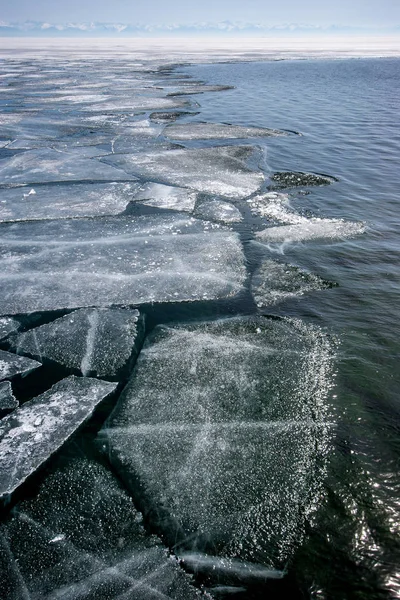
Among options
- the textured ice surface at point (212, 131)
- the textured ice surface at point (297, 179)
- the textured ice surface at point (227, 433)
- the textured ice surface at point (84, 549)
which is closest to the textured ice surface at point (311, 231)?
the textured ice surface at point (297, 179)

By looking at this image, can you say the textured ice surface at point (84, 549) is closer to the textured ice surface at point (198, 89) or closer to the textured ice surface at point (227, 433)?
the textured ice surface at point (227, 433)

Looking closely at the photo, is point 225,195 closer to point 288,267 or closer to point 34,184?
point 288,267

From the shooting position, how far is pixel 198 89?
22453mm

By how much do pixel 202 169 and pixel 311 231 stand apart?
3.84 meters

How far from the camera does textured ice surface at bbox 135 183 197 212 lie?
7.04 m

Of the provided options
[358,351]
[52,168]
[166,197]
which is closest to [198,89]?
[52,168]

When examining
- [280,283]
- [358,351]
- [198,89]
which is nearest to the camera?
[358,351]

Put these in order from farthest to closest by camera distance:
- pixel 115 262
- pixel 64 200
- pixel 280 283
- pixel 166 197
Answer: pixel 166 197
pixel 64 200
pixel 115 262
pixel 280 283

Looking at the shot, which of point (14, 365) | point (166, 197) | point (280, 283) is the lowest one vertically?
point (14, 365)

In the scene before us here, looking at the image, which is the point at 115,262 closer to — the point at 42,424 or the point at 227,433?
the point at 42,424

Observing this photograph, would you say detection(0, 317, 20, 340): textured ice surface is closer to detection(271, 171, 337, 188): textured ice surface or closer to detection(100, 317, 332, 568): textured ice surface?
detection(100, 317, 332, 568): textured ice surface

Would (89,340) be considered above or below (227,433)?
above

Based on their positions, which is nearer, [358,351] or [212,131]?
[358,351]

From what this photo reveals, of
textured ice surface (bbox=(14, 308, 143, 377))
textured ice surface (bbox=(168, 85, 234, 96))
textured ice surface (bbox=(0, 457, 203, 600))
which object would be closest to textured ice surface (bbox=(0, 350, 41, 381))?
textured ice surface (bbox=(14, 308, 143, 377))
